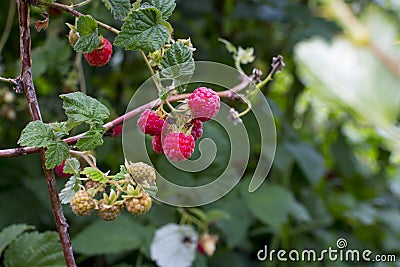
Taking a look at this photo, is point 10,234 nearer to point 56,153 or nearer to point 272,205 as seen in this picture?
point 56,153

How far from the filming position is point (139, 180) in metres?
0.45

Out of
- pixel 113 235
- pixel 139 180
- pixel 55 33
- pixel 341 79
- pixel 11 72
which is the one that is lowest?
pixel 113 235

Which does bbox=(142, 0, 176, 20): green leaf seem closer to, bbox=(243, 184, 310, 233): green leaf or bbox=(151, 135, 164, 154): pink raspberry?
bbox=(151, 135, 164, 154): pink raspberry

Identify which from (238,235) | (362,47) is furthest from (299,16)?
(362,47)

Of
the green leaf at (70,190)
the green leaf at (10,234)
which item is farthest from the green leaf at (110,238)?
the green leaf at (70,190)

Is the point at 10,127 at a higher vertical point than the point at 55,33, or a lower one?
lower

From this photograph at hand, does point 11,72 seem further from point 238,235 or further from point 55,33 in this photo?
point 238,235

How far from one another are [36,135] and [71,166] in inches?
1.5

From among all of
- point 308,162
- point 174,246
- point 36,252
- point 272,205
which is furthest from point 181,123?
point 308,162

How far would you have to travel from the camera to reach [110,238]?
1010 millimetres

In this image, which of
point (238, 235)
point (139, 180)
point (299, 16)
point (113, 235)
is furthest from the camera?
point (299, 16)

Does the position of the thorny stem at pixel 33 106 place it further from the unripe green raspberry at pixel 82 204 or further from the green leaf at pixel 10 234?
the green leaf at pixel 10 234

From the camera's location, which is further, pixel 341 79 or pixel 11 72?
pixel 11 72

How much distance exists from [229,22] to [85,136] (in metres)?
1.23
